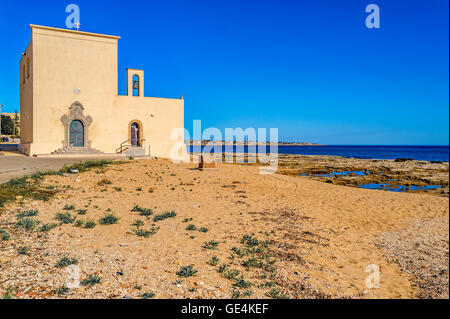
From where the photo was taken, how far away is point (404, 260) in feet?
13.8

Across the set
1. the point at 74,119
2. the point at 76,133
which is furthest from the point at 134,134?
the point at 74,119

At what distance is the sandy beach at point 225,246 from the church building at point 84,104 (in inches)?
448

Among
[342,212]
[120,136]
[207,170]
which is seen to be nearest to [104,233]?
[342,212]

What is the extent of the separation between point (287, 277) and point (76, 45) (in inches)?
858

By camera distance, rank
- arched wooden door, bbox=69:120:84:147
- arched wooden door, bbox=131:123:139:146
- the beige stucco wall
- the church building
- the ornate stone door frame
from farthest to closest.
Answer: arched wooden door, bbox=131:123:139:146 → arched wooden door, bbox=69:120:84:147 → the ornate stone door frame → the beige stucco wall → the church building

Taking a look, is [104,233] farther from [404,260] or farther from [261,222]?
[404,260]

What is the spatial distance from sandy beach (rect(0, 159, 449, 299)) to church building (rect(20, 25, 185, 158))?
37.3ft

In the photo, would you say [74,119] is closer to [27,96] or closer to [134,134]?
[27,96]

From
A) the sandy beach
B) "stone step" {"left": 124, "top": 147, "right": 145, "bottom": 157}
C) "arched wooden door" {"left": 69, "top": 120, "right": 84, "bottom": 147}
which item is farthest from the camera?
"stone step" {"left": 124, "top": 147, "right": 145, "bottom": 157}

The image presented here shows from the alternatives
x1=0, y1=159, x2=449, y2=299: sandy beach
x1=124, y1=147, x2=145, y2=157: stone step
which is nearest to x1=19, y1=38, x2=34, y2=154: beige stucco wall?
x1=124, y1=147, x2=145, y2=157: stone step

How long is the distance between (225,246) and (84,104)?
19.0 meters

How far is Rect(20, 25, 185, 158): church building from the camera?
19.4m

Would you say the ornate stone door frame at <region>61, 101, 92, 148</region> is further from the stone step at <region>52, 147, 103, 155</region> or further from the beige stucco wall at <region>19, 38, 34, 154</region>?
the beige stucco wall at <region>19, 38, 34, 154</region>

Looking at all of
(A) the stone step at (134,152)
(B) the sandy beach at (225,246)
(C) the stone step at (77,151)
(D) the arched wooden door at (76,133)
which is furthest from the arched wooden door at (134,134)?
(B) the sandy beach at (225,246)
